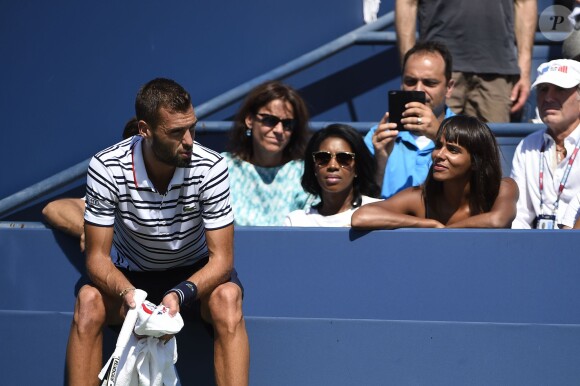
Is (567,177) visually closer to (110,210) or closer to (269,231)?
(269,231)

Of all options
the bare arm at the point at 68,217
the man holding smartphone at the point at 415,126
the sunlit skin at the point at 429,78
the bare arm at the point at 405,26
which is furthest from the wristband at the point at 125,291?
the bare arm at the point at 405,26

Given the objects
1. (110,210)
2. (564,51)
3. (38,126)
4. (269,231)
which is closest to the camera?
(110,210)

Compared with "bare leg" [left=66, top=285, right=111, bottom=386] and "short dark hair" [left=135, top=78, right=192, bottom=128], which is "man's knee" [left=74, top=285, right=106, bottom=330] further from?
"short dark hair" [left=135, top=78, right=192, bottom=128]

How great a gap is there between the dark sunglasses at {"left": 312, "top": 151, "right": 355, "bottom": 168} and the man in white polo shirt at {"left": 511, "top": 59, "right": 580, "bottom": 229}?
0.72 meters

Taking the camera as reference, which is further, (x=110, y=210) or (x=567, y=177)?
(x=567, y=177)

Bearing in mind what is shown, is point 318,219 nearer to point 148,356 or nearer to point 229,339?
point 229,339

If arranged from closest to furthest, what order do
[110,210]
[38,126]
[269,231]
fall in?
[110,210], [269,231], [38,126]

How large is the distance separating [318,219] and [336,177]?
198 mm

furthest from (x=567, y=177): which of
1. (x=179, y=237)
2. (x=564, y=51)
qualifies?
(x=179, y=237)

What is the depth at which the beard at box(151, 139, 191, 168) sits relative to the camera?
12.1 ft

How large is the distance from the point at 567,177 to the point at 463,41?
3.74 ft

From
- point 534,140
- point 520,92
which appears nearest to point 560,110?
point 534,140

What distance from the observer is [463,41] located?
16.9 ft

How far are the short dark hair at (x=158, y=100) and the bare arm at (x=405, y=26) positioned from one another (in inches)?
68.0
